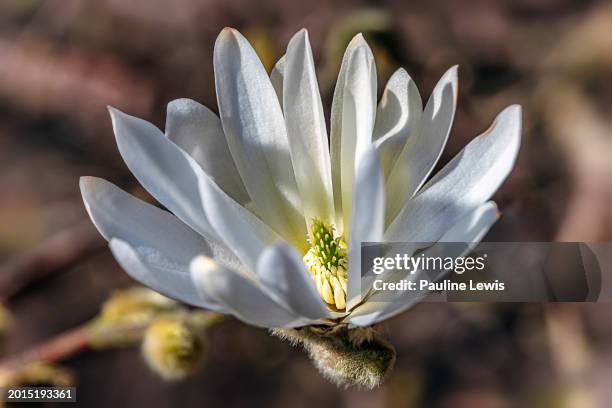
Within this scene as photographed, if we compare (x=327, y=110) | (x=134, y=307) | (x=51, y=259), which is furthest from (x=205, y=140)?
(x=51, y=259)

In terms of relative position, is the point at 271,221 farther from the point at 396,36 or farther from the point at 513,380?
the point at 513,380

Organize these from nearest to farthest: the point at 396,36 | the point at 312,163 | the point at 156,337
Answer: the point at 312,163
the point at 156,337
the point at 396,36

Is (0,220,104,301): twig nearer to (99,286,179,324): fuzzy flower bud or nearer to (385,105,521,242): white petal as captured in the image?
(99,286,179,324): fuzzy flower bud

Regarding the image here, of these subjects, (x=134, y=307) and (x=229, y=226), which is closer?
(x=229, y=226)

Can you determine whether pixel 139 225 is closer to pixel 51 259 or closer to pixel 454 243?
pixel 454 243

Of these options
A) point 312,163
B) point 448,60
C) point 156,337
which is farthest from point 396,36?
point 156,337

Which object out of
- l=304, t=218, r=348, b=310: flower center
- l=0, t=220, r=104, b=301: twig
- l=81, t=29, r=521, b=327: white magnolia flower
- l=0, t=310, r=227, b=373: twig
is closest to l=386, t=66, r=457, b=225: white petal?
l=81, t=29, r=521, b=327: white magnolia flower

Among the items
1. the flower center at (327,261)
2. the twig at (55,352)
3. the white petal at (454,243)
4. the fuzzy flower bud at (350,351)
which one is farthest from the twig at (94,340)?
the white petal at (454,243)
